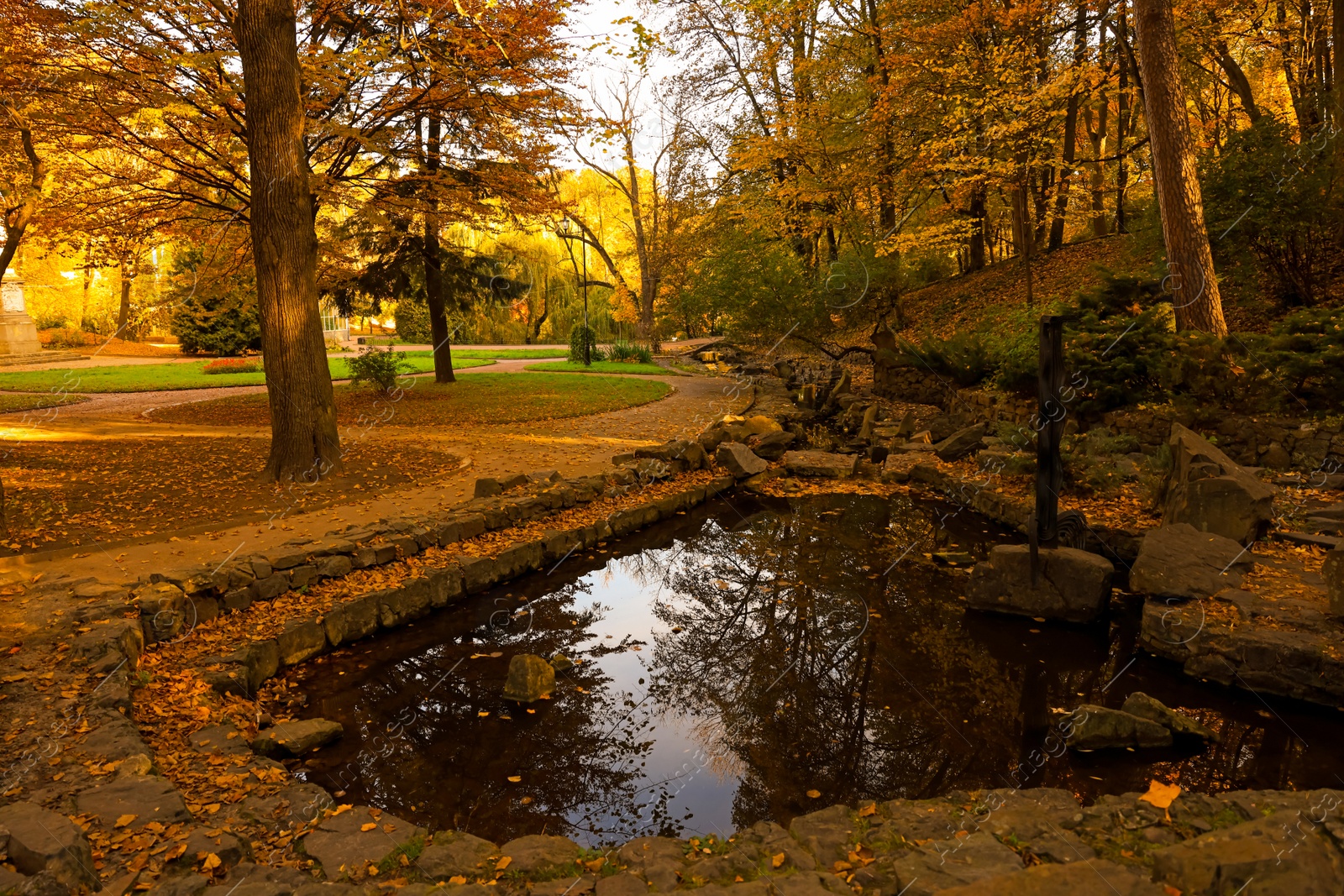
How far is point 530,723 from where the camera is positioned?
509cm

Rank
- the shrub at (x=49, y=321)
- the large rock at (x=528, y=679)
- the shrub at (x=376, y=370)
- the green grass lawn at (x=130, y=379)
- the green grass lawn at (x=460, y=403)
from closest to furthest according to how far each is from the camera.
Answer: the large rock at (x=528, y=679) < the green grass lawn at (x=460, y=403) < the shrub at (x=376, y=370) < the green grass lawn at (x=130, y=379) < the shrub at (x=49, y=321)

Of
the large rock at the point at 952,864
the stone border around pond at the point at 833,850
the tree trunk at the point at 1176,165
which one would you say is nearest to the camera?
the stone border around pond at the point at 833,850

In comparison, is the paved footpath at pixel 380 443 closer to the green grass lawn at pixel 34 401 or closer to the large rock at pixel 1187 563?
the green grass lawn at pixel 34 401

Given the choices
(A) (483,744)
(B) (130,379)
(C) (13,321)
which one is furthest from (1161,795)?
(C) (13,321)

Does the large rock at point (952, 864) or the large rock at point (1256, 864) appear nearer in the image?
the large rock at point (1256, 864)

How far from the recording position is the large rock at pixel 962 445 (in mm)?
11961

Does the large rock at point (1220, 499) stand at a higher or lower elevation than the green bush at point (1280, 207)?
lower

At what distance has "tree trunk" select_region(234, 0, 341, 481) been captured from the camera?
8.77 meters

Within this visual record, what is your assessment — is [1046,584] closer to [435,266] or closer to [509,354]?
[435,266]

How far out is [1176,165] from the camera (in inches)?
410

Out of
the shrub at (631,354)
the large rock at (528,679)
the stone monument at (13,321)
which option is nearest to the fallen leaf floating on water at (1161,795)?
the large rock at (528,679)

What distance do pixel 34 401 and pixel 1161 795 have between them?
2171 centimetres

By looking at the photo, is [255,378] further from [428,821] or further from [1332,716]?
[1332,716]

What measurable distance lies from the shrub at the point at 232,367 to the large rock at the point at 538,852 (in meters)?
24.5
